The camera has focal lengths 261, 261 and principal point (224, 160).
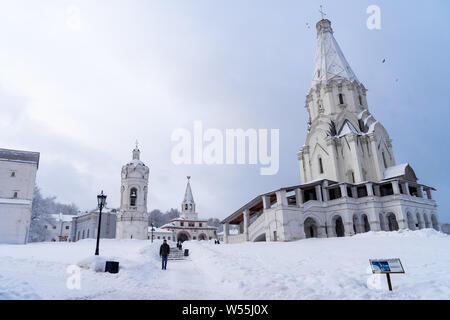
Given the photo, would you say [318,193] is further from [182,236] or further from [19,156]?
[182,236]

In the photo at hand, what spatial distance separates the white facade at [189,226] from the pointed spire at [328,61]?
46875mm

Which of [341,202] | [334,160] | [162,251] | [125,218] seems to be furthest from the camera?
[125,218]

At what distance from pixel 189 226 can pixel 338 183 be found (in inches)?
1925

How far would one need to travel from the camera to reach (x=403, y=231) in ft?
73.9

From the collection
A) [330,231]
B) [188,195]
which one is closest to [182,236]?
[188,195]

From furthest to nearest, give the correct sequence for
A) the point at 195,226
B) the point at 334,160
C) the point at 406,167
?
the point at 195,226, the point at 334,160, the point at 406,167

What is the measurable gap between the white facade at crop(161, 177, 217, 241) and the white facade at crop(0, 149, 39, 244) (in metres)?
39.2

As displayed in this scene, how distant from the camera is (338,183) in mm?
29562

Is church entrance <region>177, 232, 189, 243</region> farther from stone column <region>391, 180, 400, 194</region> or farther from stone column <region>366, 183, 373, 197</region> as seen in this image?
stone column <region>391, 180, 400, 194</region>
